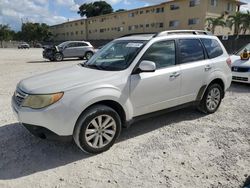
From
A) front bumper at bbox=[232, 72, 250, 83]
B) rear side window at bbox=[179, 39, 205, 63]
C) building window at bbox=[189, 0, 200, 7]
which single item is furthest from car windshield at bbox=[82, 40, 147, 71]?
building window at bbox=[189, 0, 200, 7]

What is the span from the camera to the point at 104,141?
364 cm

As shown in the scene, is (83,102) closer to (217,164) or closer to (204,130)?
(217,164)

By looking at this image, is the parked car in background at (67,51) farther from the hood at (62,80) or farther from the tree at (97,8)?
the tree at (97,8)

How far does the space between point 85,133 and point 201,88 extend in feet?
8.38

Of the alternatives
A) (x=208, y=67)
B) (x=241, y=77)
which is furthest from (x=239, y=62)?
(x=208, y=67)

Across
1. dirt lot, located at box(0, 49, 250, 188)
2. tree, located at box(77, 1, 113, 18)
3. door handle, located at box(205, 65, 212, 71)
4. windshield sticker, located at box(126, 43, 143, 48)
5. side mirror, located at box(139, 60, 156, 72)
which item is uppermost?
tree, located at box(77, 1, 113, 18)

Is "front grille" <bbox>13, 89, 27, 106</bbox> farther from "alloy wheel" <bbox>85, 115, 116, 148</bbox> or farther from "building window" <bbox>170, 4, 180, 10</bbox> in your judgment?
"building window" <bbox>170, 4, 180, 10</bbox>

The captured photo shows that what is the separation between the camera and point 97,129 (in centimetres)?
352

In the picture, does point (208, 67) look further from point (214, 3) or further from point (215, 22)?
point (214, 3)

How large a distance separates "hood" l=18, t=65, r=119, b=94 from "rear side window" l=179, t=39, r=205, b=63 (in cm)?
150

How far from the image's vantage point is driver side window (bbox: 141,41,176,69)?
13.3ft

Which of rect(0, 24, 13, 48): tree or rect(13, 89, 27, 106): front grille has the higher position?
rect(0, 24, 13, 48): tree

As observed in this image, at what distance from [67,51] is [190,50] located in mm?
15124

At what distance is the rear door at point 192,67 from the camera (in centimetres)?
444
